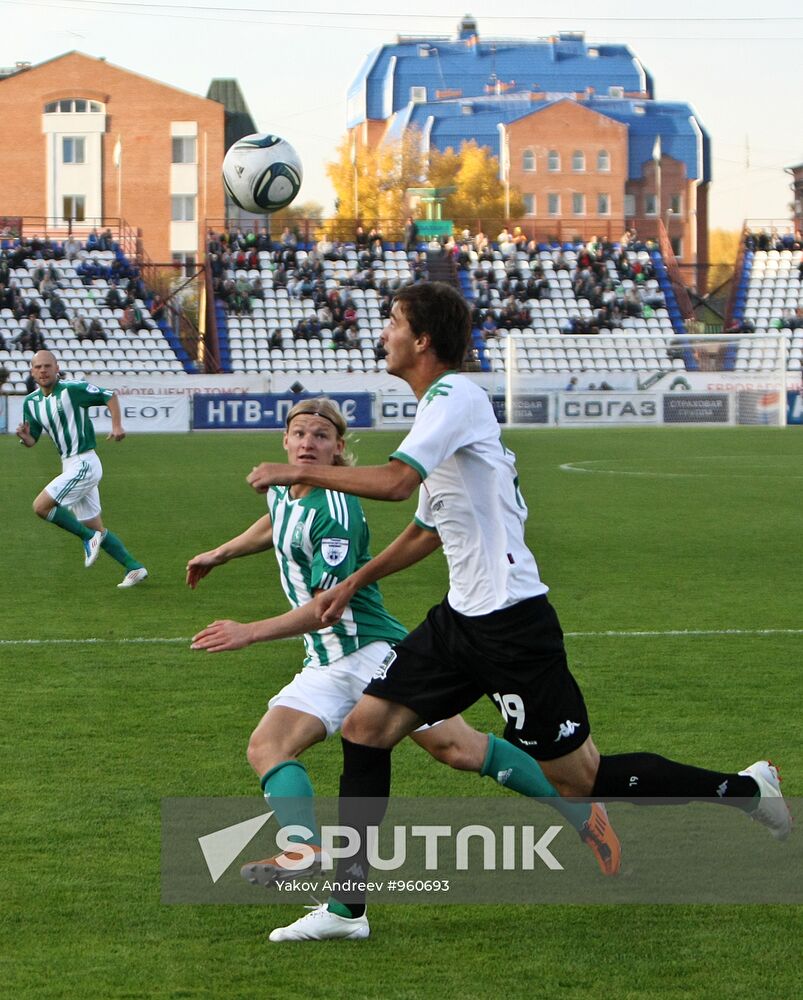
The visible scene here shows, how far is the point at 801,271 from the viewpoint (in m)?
52.1

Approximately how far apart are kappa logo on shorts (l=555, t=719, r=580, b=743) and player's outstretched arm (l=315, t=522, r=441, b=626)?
0.65 meters

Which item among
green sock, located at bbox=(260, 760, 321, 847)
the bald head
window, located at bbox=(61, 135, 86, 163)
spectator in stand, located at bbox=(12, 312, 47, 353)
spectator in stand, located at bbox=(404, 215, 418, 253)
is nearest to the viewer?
green sock, located at bbox=(260, 760, 321, 847)

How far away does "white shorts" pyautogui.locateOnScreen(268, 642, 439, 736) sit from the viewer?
4.91 meters

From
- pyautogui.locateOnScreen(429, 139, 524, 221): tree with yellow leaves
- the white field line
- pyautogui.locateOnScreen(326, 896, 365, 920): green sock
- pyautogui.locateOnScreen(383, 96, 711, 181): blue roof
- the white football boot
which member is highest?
pyautogui.locateOnScreen(383, 96, 711, 181): blue roof

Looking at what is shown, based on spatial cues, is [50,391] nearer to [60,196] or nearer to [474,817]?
[474,817]

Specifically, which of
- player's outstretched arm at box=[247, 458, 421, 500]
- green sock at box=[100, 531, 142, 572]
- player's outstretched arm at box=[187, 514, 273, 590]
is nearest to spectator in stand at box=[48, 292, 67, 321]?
green sock at box=[100, 531, 142, 572]

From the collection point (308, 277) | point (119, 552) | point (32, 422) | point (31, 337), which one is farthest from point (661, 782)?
point (308, 277)

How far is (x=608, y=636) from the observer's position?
1004 cm

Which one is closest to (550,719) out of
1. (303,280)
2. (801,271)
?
(303,280)

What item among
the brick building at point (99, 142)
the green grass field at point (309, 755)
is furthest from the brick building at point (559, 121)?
the green grass field at point (309, 755)

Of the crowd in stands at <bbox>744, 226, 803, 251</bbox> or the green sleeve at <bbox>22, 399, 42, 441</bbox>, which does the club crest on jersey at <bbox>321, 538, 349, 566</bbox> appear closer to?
the green sleeve at <bbox>22, 399, 42, 441</bbox>

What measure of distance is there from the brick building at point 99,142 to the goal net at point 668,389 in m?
42.1

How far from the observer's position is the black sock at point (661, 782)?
16.0ft

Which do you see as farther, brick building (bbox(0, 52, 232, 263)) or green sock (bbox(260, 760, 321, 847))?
brick building (bbox(0, 52, 232, 263))
